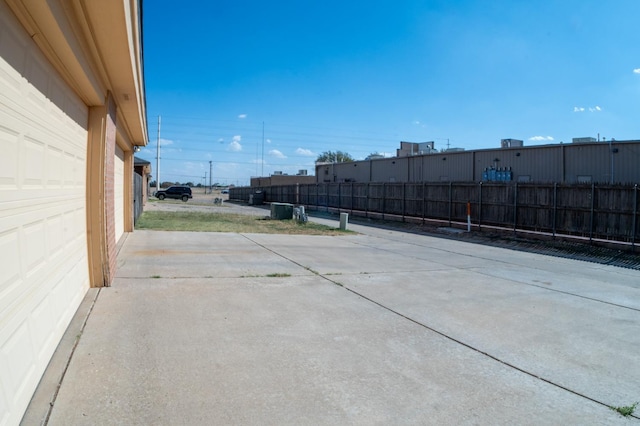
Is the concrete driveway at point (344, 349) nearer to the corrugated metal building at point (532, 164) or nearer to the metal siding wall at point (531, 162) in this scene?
the corrugated metal building at point (532, 164)

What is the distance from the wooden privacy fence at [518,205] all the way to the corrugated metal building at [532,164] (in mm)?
5218

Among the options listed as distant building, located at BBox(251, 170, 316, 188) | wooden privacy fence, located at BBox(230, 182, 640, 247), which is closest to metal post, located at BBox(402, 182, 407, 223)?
wooden privacy fence, located at BBox(230, 182, 640, 247)

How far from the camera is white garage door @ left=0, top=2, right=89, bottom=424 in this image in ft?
9.46

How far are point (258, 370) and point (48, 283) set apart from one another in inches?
82.0

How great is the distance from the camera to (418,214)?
23.0 m

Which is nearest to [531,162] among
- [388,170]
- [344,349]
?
[388,170]

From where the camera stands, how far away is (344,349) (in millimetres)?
4629

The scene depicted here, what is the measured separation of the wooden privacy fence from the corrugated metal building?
522 cm

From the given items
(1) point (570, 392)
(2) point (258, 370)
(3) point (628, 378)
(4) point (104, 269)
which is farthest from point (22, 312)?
(3) point (628, 378)

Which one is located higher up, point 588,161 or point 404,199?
point 588,161

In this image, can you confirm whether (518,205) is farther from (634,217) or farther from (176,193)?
(176,193)

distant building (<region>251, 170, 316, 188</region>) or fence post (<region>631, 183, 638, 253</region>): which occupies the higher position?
distant building (<region>251, 170, 316, 188</region>)

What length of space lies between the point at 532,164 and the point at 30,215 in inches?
1091

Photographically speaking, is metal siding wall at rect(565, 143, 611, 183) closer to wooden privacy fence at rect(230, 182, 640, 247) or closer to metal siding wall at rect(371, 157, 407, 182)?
wooden privacy fence at rect(230, 182, 640, 247)
